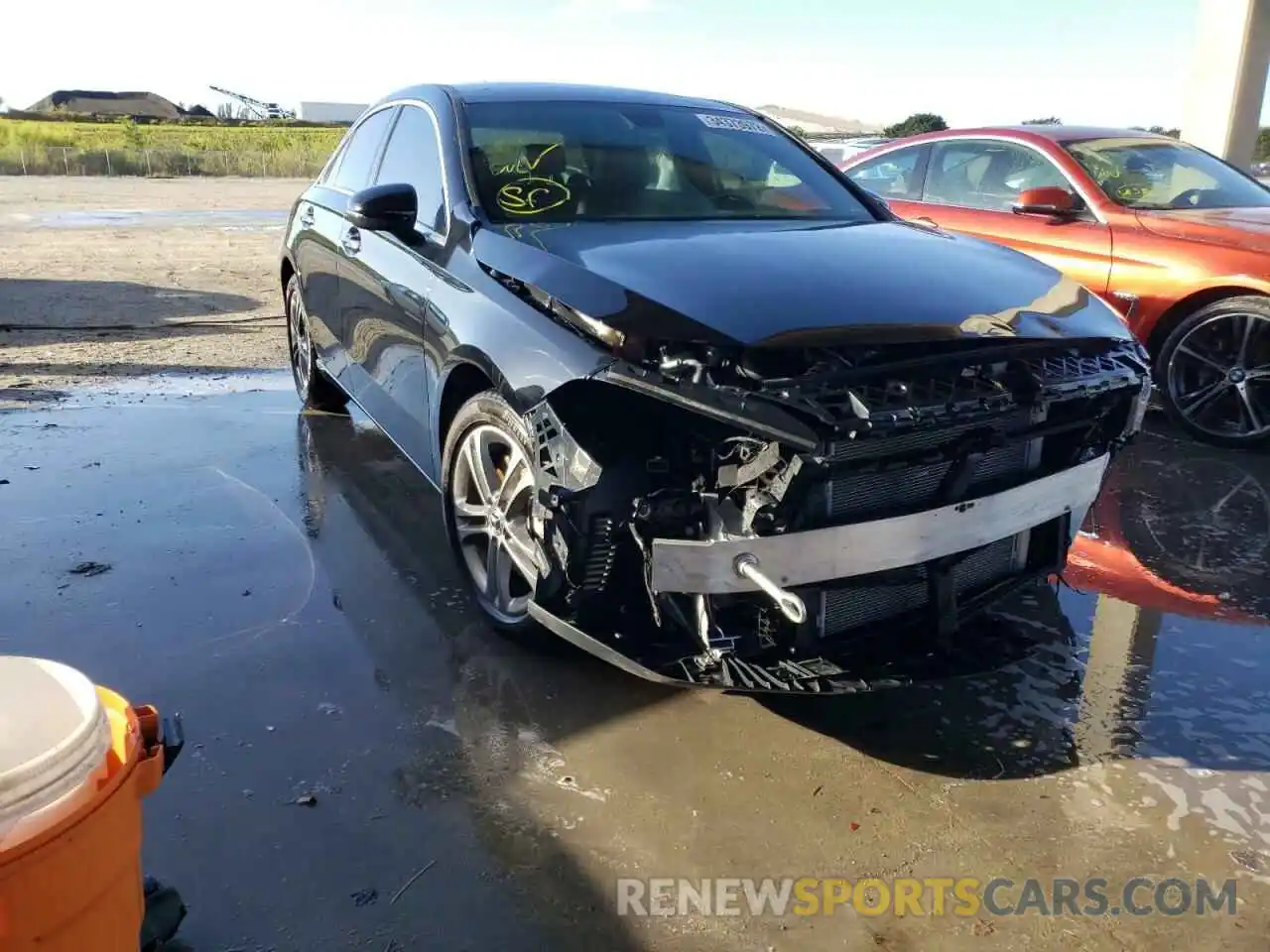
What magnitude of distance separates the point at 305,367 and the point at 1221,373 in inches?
194

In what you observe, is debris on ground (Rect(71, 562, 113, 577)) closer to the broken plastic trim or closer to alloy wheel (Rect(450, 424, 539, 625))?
alloy wheel (Rect(450, 424, 539, 625))

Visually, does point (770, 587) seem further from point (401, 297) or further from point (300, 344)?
point (300, 344)

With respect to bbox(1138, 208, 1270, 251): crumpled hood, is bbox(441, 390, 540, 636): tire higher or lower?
lower

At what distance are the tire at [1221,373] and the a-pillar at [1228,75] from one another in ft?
35.7

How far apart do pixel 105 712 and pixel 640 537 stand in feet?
4.15

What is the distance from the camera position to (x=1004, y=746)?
2730mm

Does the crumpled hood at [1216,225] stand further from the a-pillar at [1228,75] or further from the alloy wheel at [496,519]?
the a-pillar at [1228,75]

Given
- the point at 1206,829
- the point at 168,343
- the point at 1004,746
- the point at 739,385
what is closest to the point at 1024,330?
the point at 739,385

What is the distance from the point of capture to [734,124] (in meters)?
4.24

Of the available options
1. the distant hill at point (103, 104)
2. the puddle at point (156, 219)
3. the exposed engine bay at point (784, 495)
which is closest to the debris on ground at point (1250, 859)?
the exposed engine bay at point (784, 495)

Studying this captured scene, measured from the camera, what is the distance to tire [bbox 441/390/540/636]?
2.89 m

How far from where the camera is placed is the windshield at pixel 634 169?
11.2ft

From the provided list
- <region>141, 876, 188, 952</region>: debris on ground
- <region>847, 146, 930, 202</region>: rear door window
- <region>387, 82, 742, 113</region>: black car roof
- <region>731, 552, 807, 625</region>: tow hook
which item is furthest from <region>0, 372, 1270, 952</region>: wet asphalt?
<region>847, 146, 930, 202</region>: rear door window

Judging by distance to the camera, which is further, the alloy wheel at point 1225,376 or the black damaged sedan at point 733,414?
the alloy wheel at point 1225,376
